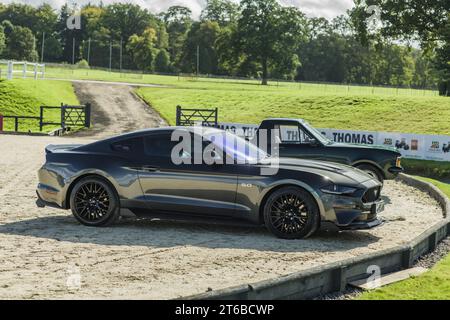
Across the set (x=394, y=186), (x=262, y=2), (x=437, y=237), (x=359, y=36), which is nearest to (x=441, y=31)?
(x=359, y=36)

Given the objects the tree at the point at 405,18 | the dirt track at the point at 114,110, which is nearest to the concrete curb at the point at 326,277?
the dirt track at the point at 114,110

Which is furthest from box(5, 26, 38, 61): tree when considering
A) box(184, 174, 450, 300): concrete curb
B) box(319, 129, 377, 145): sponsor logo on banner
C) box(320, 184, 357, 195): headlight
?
box(184, 174, 450, 300): concrete curb

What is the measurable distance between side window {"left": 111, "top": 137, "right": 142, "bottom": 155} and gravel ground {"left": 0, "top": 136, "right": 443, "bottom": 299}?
1195 mm

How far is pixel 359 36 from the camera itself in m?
47.5

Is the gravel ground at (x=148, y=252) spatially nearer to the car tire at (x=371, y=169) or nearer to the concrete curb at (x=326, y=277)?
the concrete curb at (x=326, y=277)

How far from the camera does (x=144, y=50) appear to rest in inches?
5241

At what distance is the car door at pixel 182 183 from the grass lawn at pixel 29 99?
28.6 metres

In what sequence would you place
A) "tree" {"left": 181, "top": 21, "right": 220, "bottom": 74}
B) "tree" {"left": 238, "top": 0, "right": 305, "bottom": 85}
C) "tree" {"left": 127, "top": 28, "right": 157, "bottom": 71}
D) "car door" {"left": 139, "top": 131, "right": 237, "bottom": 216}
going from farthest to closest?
"tree" {"left": 127, "top": 28, "right": 157, "bottom": 71}, "tree" {"left": 181, "top": 21, "right": 220, "bottom": 74}, "tree" {"left": 238, "top": 0, "right": 305, "bottom": 85}, "car door" {"left": 139, "top": 131, "right": 237, "bottom": 216}

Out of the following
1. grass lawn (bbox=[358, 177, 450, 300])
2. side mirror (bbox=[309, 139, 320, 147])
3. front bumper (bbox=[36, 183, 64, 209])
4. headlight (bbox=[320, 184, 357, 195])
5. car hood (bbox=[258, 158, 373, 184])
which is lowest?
grass lawn (bbox=[358, 177, 450, 300])

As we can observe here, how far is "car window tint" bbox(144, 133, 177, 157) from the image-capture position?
1039 centimetres

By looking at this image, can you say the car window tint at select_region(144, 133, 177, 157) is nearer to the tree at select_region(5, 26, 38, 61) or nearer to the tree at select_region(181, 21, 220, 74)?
the tree at select_region(181, 21, 220, 74)

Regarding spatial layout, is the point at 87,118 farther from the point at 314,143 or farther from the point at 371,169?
the point at 371,169

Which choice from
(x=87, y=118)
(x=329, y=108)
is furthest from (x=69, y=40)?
(x=87, y=118)

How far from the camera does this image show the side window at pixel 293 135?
50.0ft
